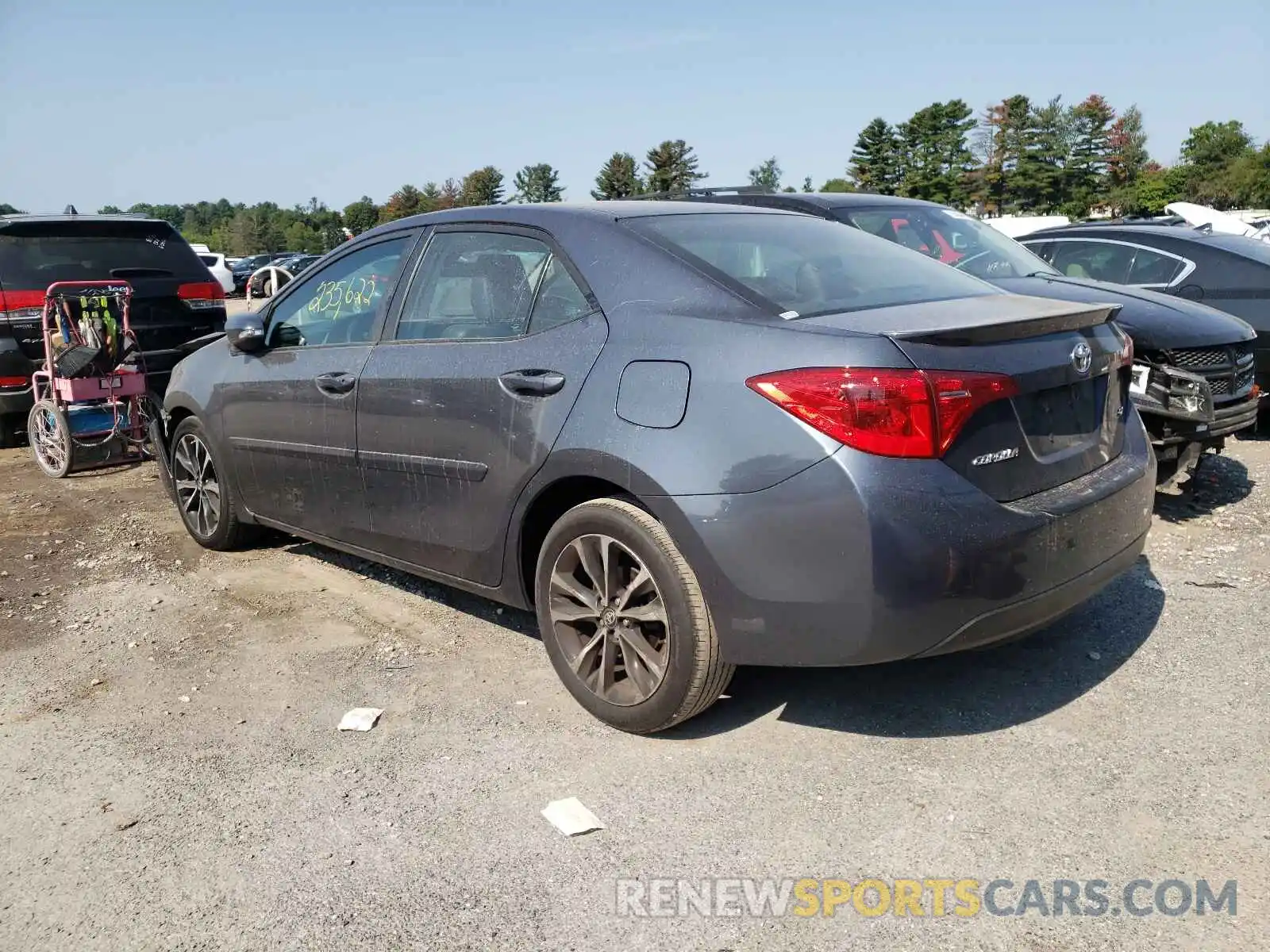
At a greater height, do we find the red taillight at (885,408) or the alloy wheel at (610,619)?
the red taillight at (885,408)

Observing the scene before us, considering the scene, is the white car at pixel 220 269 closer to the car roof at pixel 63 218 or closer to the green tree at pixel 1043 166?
the car roof at pixel 63 218

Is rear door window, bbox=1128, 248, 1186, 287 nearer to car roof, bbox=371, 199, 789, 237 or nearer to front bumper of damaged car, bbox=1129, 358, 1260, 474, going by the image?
front bumper of damaged car, bbox=1129, 358, 1260, 474

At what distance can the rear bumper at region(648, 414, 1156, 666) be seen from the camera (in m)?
2.83

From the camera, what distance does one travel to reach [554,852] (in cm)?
283

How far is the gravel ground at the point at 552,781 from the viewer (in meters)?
2.57

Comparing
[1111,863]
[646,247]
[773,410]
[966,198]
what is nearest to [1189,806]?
[1111,863]

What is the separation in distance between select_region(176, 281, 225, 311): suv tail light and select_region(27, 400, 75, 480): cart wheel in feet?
5.21

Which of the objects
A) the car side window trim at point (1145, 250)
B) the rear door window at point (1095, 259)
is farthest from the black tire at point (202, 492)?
the rear door window at point (1095, 259)

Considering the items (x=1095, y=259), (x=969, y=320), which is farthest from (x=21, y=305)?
(x=1095, y=259)

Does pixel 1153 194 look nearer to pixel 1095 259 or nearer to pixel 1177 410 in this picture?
pixel 1095 259

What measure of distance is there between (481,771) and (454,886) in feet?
2.00

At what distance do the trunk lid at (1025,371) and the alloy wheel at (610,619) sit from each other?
98cm

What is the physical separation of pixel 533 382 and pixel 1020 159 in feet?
287

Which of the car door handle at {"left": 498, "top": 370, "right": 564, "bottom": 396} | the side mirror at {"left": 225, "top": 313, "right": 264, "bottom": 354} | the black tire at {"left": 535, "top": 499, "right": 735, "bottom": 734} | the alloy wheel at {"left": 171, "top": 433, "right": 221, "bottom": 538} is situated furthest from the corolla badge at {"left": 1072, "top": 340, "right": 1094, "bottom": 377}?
the alloy wheel at {"left": 171, "top": 433, "right": 221, "bottom": 538}
